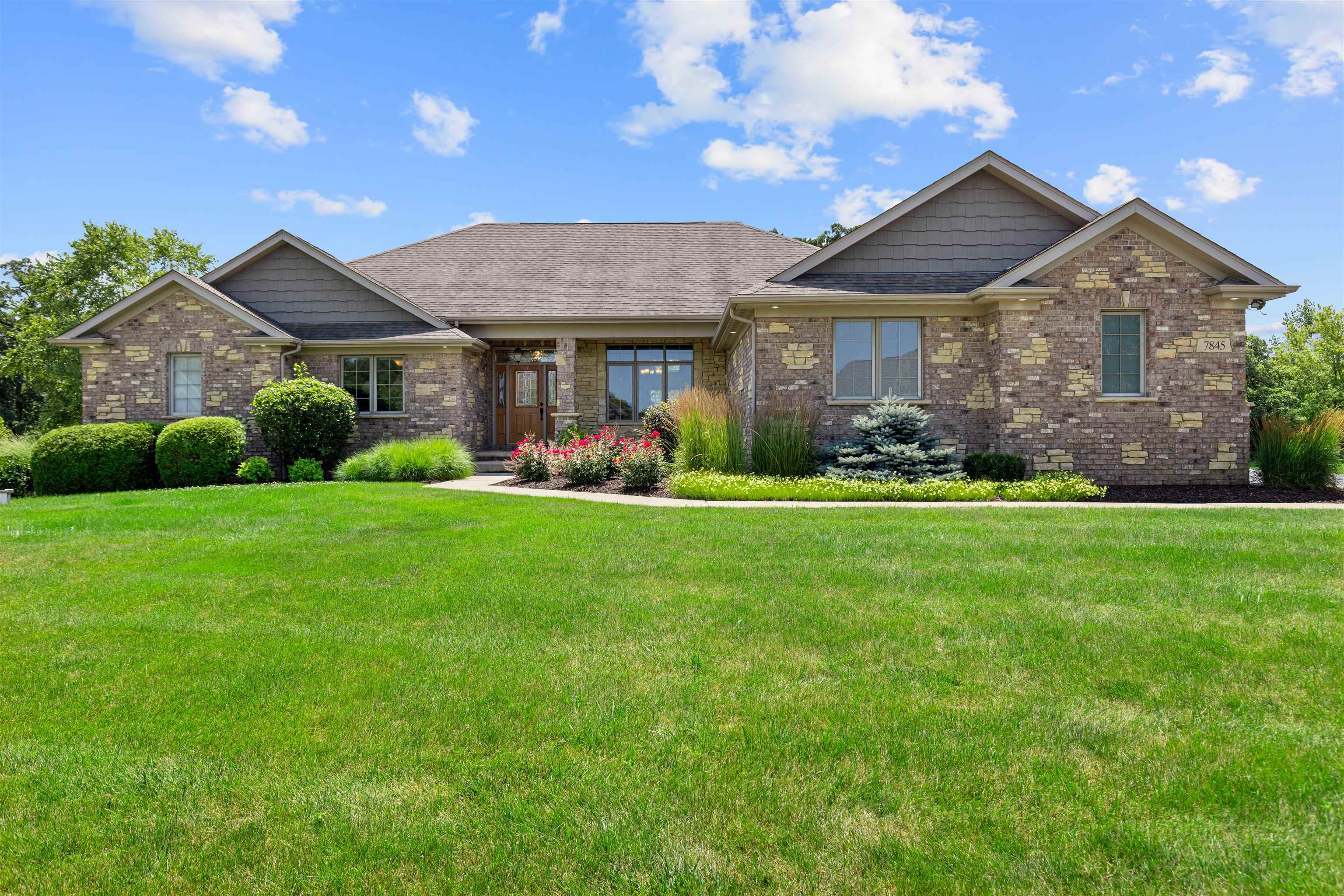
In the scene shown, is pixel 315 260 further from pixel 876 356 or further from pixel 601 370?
pixel 876 356

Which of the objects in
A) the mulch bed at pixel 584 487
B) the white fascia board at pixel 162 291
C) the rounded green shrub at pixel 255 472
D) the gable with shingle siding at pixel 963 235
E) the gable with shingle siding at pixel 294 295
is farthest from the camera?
the gable with shingle siding at pixel 294 295

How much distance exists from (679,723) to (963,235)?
522 inches

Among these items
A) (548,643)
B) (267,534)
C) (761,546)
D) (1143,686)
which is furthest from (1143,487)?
(267,534)

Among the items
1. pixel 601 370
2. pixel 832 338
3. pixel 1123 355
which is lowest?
pixel 1123 355

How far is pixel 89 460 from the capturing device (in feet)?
45.4

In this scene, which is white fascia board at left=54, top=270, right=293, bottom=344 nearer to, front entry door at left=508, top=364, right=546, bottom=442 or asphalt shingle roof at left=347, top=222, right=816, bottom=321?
asphalt shingle roof at left=347, top=222, right=816, bottom=321

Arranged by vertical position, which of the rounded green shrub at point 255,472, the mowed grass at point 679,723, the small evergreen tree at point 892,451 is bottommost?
the mowed grass at point 679,723

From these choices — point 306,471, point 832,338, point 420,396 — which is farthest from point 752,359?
point 306,471

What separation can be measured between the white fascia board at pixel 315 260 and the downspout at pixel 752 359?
6.90m

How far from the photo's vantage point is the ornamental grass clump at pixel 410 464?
13.6m

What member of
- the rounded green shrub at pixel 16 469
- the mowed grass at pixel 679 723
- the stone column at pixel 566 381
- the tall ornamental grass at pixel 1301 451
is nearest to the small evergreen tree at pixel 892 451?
the tall ornamental grass at pixel 1301 451

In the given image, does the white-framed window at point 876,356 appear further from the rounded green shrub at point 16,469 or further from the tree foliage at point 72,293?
the tree foliage at point 72,293

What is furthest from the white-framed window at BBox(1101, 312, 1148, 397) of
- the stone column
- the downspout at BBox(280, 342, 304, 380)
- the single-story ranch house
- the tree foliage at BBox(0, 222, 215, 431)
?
the tree foliage at BBox(0, 222, 215, 431)

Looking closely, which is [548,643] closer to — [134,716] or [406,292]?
[134,716]
